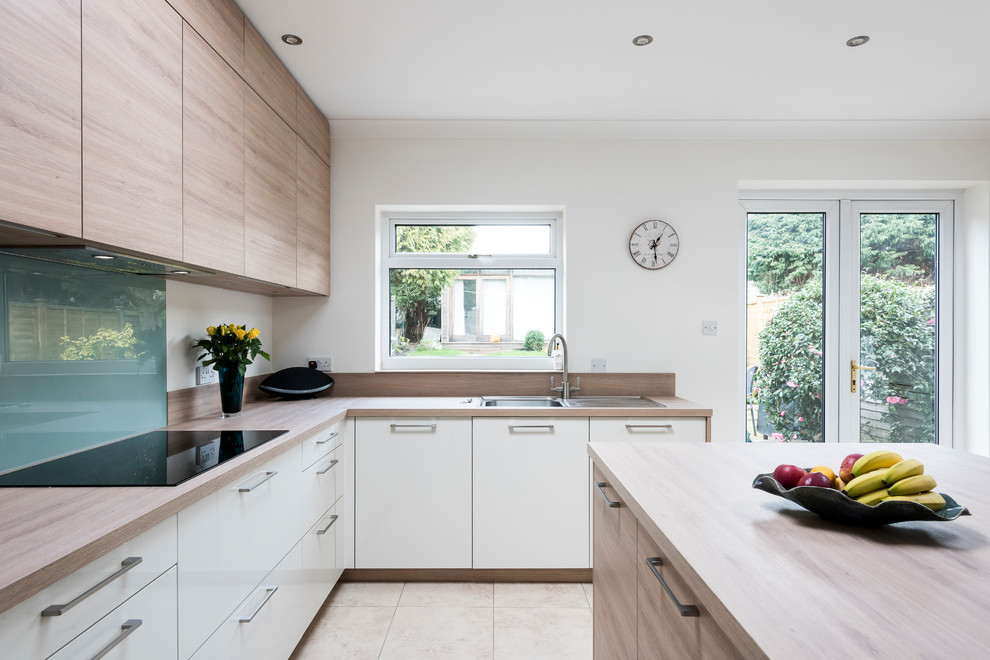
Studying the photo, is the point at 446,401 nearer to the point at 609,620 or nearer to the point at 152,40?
the point at 609,620

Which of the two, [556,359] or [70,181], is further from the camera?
[556,359]

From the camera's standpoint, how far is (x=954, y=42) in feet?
7.09

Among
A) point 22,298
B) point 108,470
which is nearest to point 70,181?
point 22,298

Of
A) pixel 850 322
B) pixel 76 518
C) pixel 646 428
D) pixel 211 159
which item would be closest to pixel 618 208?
pixel 646 428

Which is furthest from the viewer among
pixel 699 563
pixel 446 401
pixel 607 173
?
pixel 607 173

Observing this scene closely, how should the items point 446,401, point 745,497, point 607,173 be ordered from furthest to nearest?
1. point 607,173
2. point 446,401
3. point 745,497

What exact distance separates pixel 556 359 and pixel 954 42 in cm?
232

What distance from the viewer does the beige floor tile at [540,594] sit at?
235 centimetres

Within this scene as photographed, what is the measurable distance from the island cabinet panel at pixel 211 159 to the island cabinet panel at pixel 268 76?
5.9 inches

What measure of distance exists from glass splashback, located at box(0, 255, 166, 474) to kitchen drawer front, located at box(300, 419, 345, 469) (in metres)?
0.57

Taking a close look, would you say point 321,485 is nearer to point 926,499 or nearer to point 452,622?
point 452,622

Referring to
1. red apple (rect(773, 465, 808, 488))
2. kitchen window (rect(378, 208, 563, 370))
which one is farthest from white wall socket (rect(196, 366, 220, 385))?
red apple (rect(773, 465, 808, 488))

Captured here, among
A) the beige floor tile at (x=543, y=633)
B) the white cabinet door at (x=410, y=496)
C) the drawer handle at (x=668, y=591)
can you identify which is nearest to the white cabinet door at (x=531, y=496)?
the white cabinet door at (x=410, y=496)

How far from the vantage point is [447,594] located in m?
2.43
